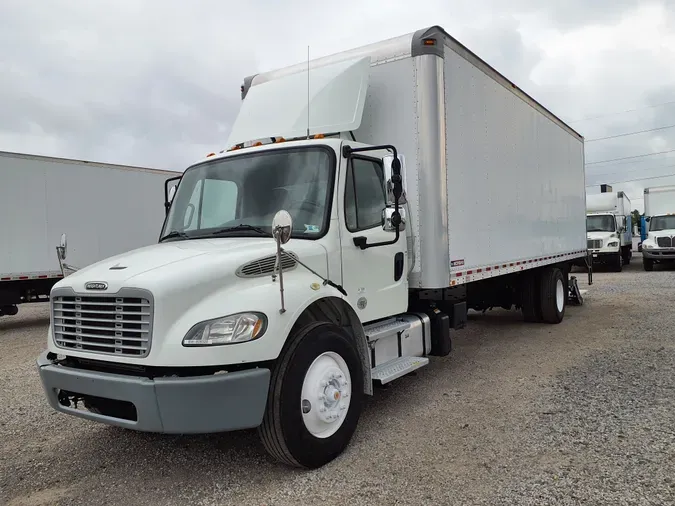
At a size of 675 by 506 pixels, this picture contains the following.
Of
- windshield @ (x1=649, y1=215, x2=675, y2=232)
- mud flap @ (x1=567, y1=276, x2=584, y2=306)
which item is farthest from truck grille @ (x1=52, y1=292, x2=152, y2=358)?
windshield @ (x1=649, y1=215, x2=675, y2=232)

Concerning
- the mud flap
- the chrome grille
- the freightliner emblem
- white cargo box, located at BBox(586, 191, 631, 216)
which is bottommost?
the mud flap

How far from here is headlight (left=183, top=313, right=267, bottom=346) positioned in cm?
338

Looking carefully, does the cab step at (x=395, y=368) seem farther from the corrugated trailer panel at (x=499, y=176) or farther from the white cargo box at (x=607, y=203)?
the white cargo box at (x=607, y=203)

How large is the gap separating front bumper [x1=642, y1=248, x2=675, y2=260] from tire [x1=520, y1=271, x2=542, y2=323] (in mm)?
14776

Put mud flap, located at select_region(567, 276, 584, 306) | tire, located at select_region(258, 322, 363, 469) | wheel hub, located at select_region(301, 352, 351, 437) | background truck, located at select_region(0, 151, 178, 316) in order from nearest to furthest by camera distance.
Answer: tire, located at select_region(258, 322, 363, 469), wheel hub, located at select_region(301, 352, 351, 437), background truck, located at select_region(0, 151, 178, 316), mud flap, located at select_region(567, 276, 584, 306)

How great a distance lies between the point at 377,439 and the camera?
14.8 feet

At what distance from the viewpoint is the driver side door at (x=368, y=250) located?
464 centimetres

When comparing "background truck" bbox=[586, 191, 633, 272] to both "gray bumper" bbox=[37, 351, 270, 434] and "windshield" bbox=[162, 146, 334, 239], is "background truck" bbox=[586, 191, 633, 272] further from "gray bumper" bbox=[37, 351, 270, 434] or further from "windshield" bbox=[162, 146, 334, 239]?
"gray bumper" bbox=[37, 351, 270, 434]

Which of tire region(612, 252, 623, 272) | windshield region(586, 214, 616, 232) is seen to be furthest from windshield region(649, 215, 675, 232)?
tire region(612, 252, 623, 272)

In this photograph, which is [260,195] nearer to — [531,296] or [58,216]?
[531,296]

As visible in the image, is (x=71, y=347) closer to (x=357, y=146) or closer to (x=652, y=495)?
(x=357, y=146)

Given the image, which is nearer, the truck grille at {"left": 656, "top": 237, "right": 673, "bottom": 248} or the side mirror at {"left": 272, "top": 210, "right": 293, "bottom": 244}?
the side mirror at {"left": 272, "top": 210, "right": 293, "bottom": 244}

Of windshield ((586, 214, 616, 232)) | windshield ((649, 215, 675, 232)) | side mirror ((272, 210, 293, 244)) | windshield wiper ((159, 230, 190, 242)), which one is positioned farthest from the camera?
windshield ((586, 214, 616, 232))

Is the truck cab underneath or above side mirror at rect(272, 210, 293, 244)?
underneath
